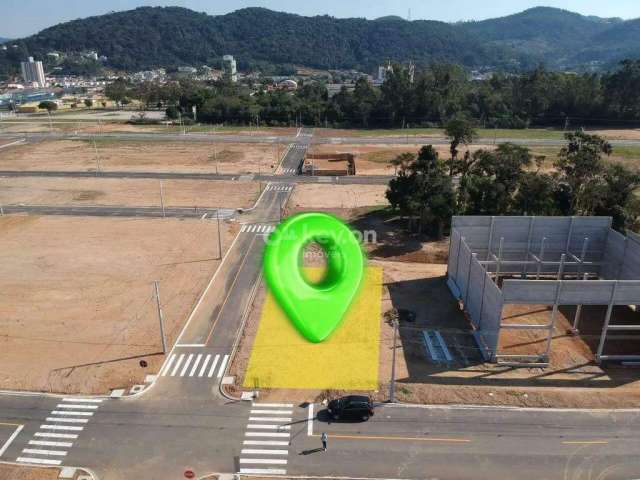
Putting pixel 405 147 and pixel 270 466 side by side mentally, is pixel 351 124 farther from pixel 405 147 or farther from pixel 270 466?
pixel 270 466

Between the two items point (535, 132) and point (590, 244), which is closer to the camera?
point (590, 244)

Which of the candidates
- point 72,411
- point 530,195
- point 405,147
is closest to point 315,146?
point 405,147

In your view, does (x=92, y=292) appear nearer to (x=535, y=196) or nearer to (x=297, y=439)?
(x=297, y=439)

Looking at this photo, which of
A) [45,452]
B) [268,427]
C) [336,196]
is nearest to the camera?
[45,452]

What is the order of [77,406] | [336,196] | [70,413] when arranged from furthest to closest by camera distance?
[336,196] < [77,406] < [70,413]

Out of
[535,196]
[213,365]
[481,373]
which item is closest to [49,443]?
[213,365]

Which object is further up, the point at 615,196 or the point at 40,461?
the point at 615,196

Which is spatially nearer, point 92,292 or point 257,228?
point 92,292

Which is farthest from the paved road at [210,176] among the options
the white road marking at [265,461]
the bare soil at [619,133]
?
the bare soil at [619,133]
